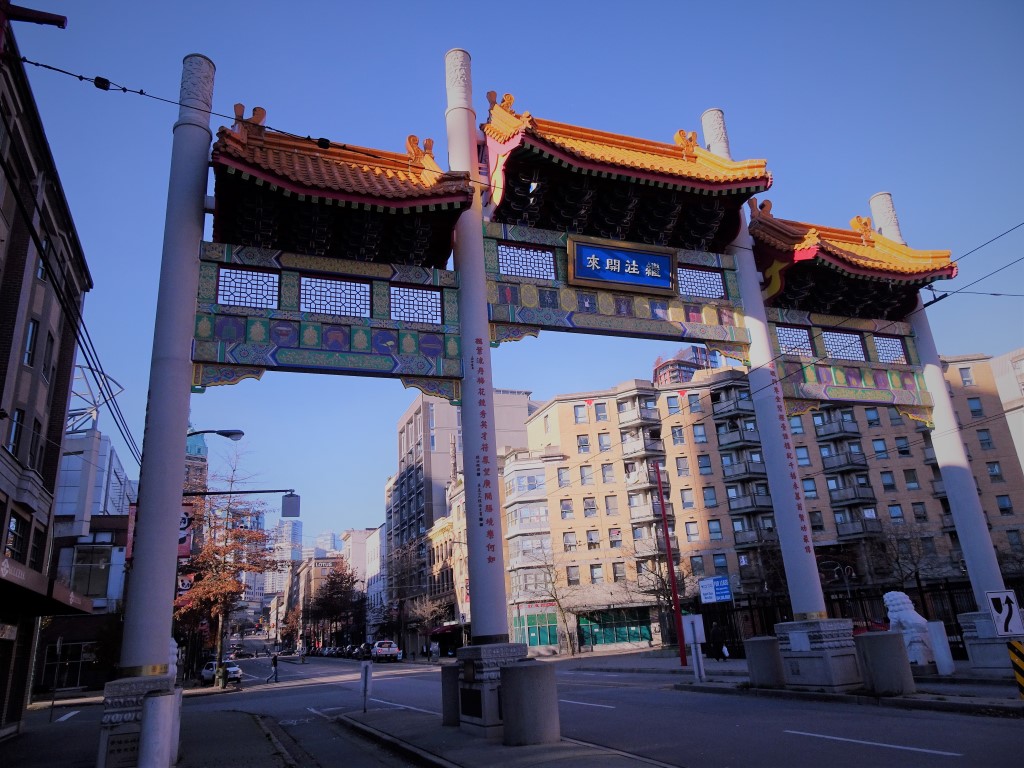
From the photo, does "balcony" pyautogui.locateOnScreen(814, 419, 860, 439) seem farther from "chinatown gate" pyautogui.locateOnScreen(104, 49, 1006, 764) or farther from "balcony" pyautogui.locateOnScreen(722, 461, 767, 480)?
"chinatown gate" pyautogui.locateOnScreen(104, 49, 1006, 764)

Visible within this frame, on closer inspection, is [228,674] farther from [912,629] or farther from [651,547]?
[912,629]

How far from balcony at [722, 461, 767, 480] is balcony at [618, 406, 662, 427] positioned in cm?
721

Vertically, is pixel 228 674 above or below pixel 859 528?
below

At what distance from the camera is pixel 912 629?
59.5 ft

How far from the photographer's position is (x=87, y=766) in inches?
523

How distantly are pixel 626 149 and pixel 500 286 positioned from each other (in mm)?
5576

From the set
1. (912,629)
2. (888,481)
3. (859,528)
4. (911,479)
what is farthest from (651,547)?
(912,629)

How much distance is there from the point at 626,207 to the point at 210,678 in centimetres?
4444

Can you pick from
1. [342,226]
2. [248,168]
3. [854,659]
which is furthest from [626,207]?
[854,659]

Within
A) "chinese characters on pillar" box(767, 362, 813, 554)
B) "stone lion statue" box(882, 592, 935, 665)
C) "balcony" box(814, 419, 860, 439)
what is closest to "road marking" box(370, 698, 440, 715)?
"chinese characters on pillar" box(767, 362, 813, 554)

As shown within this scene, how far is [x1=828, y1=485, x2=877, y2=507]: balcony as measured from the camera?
58969 mm

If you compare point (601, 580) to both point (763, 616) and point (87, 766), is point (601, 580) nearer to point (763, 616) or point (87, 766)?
point (763, 616)

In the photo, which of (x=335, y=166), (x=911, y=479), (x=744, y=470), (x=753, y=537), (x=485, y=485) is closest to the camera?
(x=485, y=485)

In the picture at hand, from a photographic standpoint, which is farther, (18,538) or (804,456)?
(804,456)
